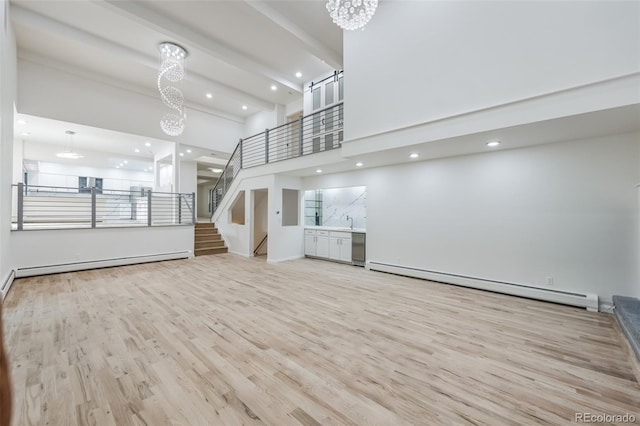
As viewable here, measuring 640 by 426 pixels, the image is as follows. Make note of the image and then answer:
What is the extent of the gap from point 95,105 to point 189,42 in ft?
12.5

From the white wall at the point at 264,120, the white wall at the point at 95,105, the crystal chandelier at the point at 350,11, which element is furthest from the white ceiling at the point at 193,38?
the crystal chandelier at the point at 350,11

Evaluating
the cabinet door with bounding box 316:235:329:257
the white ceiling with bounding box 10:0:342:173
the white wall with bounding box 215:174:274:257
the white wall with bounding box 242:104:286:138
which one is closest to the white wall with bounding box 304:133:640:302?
the cabinet door with bounding box 316:235:329:257

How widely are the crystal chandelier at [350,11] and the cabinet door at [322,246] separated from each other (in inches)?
194

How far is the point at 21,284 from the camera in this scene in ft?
16.4

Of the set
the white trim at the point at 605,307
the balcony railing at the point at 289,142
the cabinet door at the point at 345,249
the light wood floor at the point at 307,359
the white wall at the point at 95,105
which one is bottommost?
the light wood floor at the point at 307,359

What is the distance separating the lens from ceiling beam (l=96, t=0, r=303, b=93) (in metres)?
5.11

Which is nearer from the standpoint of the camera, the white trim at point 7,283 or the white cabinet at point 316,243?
the white trim at point 7,283

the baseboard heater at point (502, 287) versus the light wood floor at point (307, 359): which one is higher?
the baseboard heater at point (502, 287)

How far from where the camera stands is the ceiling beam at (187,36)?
16.8 ft

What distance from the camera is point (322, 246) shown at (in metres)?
7.62

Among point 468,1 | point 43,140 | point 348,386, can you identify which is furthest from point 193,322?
point 43,140

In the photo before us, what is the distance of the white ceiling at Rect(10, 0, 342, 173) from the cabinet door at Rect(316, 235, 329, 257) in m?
4.40

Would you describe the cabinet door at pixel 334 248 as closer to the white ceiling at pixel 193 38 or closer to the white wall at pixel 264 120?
the white ceiling at pixel 193 38

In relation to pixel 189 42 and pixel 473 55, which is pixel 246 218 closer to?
pixel 189 42
